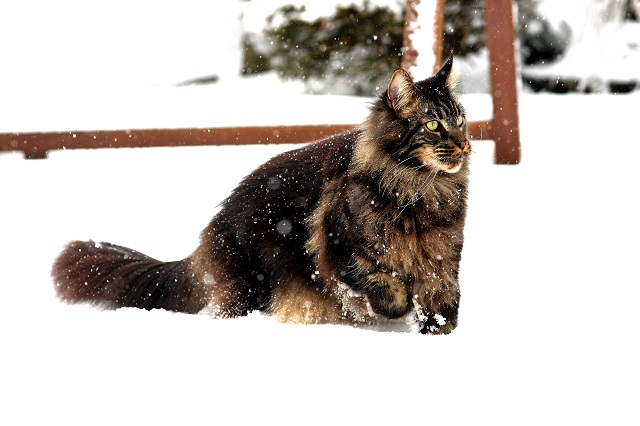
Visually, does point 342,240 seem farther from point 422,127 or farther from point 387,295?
point 422,127

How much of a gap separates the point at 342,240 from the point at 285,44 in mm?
5580

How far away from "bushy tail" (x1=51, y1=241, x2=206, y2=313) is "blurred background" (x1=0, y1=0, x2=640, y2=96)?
473cm

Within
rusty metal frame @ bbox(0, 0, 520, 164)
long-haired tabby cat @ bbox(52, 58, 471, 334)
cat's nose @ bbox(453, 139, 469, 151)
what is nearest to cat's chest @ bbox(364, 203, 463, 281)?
long-haired tabby cat @ bbox(52, 58, 471, 334)

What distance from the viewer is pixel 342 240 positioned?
2.52 metres

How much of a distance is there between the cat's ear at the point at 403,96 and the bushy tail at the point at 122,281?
947 mm

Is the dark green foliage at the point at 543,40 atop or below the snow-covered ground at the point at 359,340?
atop

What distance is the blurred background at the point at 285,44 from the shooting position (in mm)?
7516

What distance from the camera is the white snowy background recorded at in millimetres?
1925

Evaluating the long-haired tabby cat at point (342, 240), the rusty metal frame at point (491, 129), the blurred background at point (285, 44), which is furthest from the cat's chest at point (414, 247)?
the blurred background at point (285, 44)

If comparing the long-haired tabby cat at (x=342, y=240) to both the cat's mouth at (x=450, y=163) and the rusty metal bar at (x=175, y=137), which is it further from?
the rusty metal bar at (x=175, y=137)

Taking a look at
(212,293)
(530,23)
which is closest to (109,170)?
(212,293)

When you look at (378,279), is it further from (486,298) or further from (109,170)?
(109,170)

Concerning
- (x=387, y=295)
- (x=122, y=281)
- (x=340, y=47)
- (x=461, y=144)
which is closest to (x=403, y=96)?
(x=461, y=144)

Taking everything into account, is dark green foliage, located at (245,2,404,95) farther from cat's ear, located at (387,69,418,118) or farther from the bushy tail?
cat's ear, located at (387,69,418,118)
